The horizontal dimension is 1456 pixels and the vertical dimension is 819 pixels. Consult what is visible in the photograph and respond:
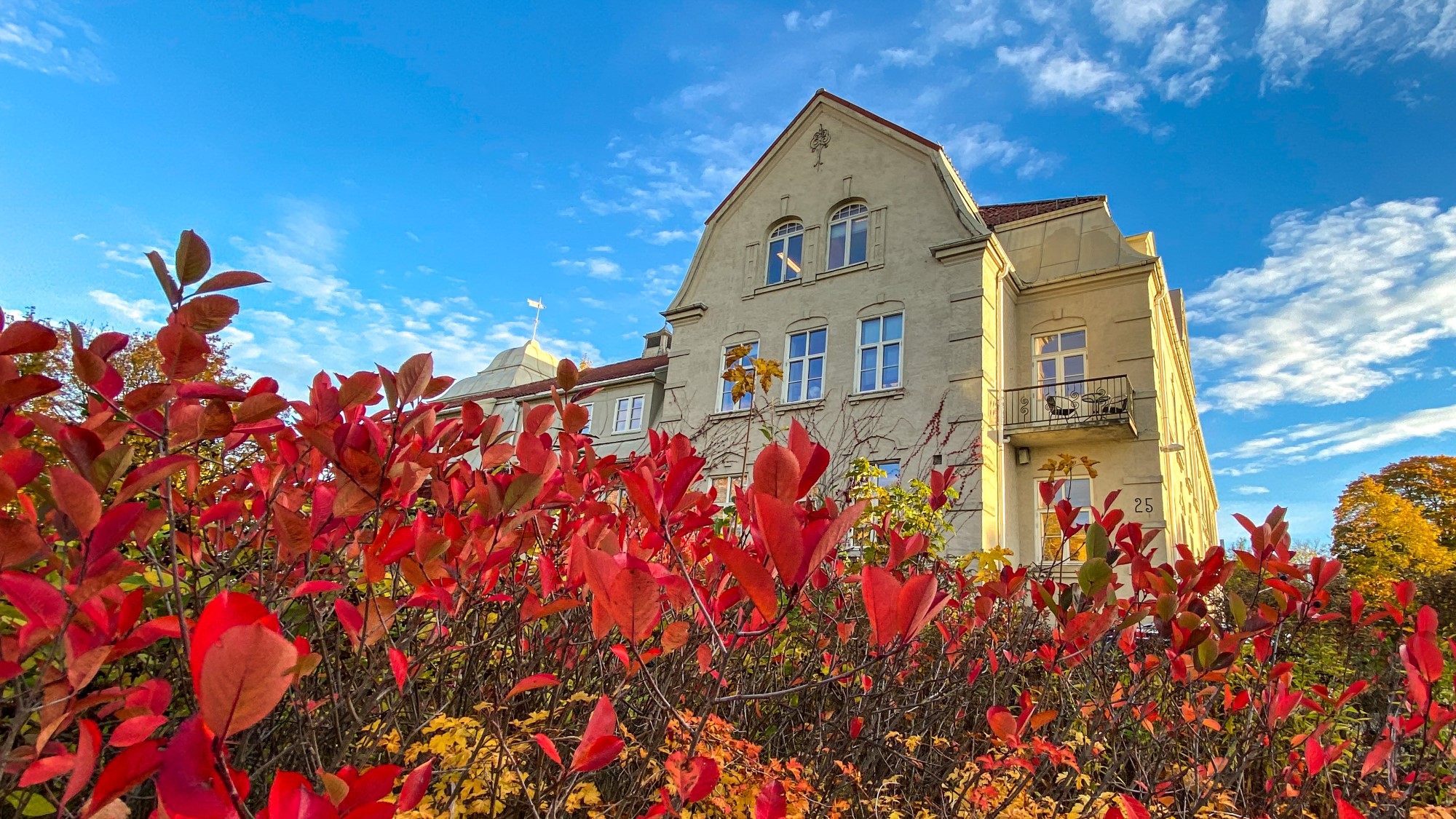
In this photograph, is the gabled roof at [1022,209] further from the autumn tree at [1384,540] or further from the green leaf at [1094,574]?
the green leaf at [1094,574]

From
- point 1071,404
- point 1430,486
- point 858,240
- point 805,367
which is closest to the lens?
point 1071,404

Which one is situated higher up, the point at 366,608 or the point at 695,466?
the point at 695,466

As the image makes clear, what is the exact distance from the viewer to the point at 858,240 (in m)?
13.0

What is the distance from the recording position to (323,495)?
1.13 m

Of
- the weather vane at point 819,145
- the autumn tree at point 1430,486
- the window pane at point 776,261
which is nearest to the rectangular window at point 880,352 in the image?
the window pane at point 776,261

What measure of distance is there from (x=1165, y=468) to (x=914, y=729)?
10.2m

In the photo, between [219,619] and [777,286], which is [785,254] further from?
[219,619]

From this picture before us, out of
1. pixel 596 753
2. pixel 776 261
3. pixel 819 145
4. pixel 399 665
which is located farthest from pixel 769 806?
pixel 819 145

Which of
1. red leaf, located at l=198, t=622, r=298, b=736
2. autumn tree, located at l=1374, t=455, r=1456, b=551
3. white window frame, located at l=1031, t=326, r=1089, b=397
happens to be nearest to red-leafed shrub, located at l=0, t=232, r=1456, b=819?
red leaf, located at l=198, t=622, r=298, b=736

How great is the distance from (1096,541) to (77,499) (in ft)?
5.88

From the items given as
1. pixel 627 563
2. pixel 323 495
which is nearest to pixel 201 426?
pixel 323 495

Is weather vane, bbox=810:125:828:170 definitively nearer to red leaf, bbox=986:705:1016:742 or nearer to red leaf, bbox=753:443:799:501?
red leaf, bbox=986:705:1016:742

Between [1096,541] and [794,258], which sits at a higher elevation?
[794,258]

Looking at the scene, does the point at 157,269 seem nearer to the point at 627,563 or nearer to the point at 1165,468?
the point at 627,563
